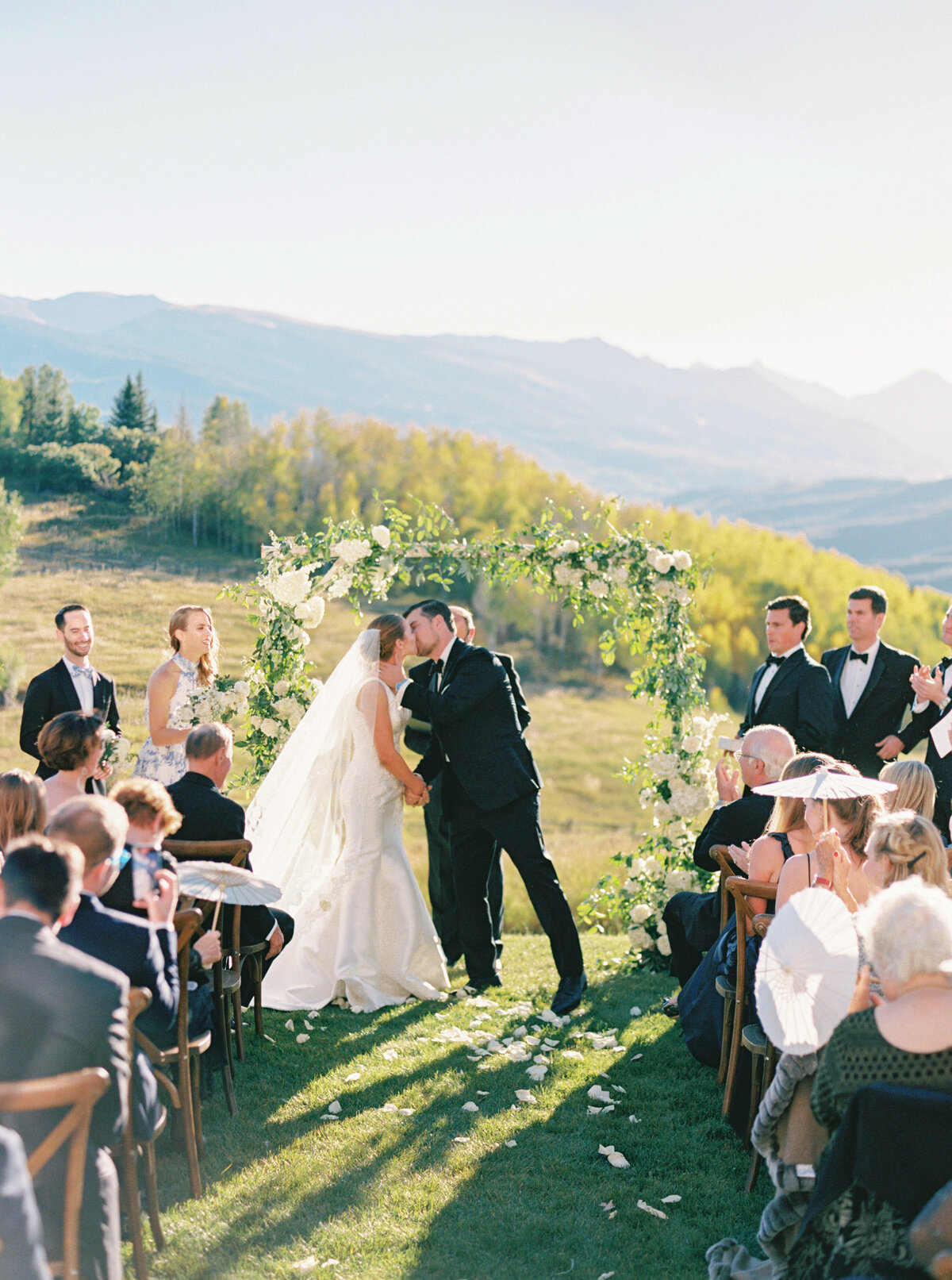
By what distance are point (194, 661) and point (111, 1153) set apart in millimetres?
3773

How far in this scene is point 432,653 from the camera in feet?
21.0

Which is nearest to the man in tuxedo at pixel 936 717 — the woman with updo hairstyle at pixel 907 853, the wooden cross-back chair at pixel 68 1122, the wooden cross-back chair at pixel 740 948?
the wooden cross-back chair at pixel 740 948

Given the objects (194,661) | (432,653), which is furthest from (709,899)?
(194,661)

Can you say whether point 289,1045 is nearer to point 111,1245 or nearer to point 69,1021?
point 111,1245

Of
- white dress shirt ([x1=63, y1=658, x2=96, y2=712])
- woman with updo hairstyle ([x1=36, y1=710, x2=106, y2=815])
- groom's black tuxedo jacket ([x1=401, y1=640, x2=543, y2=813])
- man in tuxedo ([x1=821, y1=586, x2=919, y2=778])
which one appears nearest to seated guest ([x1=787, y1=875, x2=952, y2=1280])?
woman with updo hairstyle ([x1=36, y1=710, x2=106, y2=815])

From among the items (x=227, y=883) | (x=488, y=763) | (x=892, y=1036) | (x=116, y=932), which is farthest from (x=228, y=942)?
(x=892, y=1036)

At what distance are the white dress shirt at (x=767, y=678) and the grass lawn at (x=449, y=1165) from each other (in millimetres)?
2210

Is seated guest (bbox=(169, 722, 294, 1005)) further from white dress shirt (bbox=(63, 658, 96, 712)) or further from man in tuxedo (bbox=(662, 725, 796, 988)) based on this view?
man in tuxedo (bbox=(662, 725, 796, 988))

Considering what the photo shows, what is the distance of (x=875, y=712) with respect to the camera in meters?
7.06

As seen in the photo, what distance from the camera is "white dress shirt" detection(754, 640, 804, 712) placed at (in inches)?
273

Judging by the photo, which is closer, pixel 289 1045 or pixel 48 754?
pixel 48 754

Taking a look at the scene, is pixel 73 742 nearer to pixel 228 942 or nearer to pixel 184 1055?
pixel 228 942

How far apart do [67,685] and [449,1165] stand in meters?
3.89

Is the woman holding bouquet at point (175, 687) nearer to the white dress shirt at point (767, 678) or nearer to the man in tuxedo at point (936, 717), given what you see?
the white dress shirt at point (767, 678)
